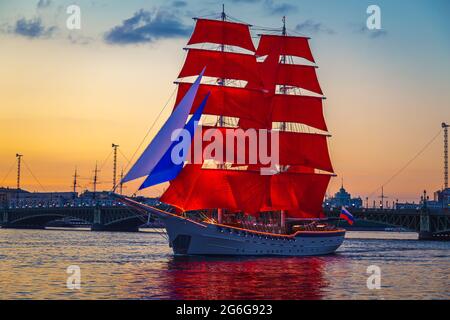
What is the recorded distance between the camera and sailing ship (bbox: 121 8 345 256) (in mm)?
78031

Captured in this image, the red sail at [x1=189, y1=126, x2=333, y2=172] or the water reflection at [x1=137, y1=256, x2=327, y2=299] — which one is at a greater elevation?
the red sail at [x1=189, y1=126, x2=333, y2=172]

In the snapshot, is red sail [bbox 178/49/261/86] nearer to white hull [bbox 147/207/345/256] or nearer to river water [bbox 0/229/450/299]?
white hull [bbox 147/207/345/256]

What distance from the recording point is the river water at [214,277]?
4988 centimetres

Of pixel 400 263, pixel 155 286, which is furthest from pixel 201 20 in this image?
pixel 155 286

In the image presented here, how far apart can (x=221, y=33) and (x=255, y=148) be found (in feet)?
45.7

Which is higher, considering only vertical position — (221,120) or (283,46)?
(283,46)

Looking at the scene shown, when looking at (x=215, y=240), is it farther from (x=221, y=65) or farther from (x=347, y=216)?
(x=347, y=216)

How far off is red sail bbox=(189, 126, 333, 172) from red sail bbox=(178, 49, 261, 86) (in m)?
6.67

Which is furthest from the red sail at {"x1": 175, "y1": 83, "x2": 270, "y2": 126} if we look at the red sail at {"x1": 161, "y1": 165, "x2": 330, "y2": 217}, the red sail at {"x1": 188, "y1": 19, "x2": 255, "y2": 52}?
the red sail at {"x1": 161, "y1": 165, "x2": 330, "y2": 217}

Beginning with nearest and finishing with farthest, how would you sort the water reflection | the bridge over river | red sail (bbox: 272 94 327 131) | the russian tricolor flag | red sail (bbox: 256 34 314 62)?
the water reflection → red sail (bbox: 272 94 327 131) → red sail (bbox: 256 34 314 62) → the russian tricolor flag → the bridge over river

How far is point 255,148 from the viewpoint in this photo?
88.6m

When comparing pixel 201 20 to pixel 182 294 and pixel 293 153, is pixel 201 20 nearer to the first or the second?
pixel 293 153

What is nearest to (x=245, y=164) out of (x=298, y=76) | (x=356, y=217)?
(x=298, y=76)
